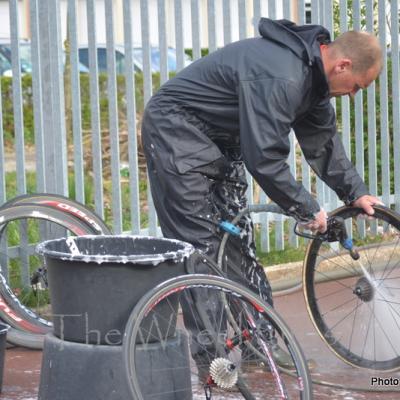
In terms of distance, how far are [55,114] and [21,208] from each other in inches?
28.1

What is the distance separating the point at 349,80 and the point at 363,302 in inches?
51.5

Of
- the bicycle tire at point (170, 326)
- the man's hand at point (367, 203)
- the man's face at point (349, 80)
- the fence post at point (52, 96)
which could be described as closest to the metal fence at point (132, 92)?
the fence post at point (52, 96)

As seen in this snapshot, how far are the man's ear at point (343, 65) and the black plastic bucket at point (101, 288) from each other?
1171mm

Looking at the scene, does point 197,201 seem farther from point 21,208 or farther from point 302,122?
point 21,208

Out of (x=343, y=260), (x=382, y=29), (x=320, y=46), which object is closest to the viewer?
(x=320, y=46)

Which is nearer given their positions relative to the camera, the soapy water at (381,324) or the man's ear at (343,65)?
the man's ear at (343,65)

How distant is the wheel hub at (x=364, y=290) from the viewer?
5.57 metres

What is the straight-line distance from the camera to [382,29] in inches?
343

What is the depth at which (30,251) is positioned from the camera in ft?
21.9

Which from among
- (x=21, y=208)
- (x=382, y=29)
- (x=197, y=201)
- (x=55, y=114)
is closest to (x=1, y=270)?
(x=21, y=208)

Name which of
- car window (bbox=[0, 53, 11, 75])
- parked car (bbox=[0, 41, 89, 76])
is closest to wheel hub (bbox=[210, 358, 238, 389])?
parked car (bbox=[0, 41, 89, 76])

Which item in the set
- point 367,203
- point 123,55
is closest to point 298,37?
point 367,203

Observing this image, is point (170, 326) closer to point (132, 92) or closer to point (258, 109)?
point (258, 109)

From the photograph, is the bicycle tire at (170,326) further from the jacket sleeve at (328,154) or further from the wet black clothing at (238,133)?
the jacket sleeve at (328,154)
